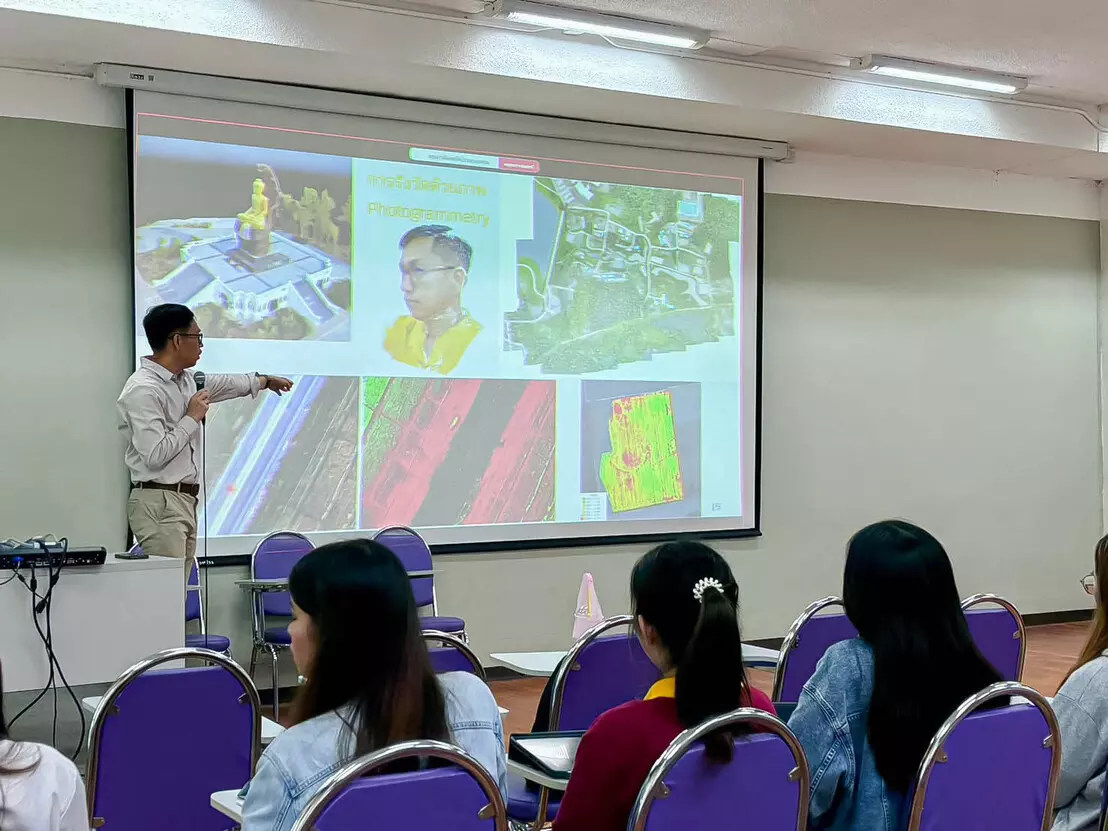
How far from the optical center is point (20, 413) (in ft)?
16.3

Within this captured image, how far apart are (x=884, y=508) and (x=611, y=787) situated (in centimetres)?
563

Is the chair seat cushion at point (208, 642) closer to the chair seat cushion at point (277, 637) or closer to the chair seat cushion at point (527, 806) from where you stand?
the chair seat cushion at point (277, 637)

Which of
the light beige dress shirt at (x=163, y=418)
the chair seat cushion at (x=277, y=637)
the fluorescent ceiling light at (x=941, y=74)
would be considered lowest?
the chair seat cushion at (x=277, y=637)

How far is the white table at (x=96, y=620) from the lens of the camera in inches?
143

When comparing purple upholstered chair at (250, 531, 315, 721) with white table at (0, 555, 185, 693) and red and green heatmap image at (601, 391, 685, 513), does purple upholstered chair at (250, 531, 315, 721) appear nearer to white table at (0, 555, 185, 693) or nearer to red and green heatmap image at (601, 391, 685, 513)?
white table at (0, 555, 185, 693)

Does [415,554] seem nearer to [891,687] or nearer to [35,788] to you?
[891,687]

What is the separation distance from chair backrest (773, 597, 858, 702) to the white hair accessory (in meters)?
1.22

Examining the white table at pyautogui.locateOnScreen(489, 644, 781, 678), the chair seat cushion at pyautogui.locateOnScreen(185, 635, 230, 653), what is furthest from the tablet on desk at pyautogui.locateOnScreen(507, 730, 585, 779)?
the chair seat cushion at pyautogui.locateOnScreen(185, 635, 230, 653)

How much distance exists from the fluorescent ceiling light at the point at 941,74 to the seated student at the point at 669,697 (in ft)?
14.7

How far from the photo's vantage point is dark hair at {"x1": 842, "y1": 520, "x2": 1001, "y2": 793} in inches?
81.1

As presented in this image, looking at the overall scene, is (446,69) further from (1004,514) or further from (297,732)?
(1004,514)

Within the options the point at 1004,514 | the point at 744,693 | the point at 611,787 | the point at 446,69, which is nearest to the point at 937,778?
the point at 744,693

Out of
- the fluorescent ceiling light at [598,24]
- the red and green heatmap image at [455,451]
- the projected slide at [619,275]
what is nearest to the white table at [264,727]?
the red and green heatmap image at [455,451]

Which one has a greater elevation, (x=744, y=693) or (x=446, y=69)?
(x=446, y=69)
